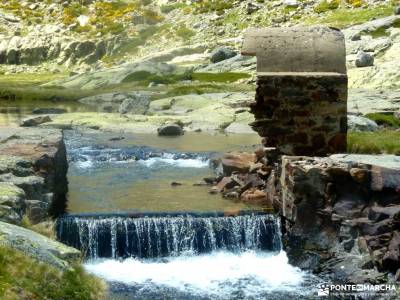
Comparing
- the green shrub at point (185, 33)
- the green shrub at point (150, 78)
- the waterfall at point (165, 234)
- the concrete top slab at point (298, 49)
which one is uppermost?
the green shrub at point (185, 33)

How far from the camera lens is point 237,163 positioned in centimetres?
2022

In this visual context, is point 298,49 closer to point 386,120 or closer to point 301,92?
point 301,92

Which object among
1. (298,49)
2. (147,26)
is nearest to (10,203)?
(298,49)

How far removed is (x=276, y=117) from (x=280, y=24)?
68.1 meters

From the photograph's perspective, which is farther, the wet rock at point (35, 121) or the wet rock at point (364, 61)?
the wet rock at point (364, 61)

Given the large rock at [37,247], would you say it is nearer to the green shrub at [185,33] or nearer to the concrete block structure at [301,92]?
the concrete block structure at [301,92]

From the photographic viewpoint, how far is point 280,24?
8319 centimetres

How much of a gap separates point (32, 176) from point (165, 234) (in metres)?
3.54

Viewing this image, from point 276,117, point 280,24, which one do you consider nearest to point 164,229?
point 276,117

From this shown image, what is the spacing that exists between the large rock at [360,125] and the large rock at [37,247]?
62.6 feet

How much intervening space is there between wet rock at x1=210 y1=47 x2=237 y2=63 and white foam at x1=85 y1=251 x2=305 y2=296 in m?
56.9

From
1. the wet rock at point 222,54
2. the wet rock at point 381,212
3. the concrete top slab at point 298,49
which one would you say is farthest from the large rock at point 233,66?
the wet rock at point 381,212

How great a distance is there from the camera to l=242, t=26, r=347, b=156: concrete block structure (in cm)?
1716

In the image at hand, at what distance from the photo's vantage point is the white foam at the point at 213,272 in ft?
44.5
